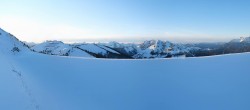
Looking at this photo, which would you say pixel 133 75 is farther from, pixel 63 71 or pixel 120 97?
pixel 63 71

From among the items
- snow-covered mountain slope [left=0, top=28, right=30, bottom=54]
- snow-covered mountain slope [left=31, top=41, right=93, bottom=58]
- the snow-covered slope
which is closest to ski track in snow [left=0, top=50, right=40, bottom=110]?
the snow-covered slope

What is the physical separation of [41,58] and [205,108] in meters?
6.97

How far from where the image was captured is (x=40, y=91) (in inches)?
311

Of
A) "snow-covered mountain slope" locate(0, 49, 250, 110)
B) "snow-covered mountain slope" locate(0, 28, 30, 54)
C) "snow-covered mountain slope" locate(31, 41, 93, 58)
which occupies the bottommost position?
"snow-covered mountain slope" locate(31, 41, 93, 58)

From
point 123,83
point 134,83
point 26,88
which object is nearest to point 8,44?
point 26,88

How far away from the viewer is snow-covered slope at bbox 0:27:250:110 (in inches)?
292

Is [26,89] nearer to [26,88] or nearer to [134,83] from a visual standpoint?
[26,88]

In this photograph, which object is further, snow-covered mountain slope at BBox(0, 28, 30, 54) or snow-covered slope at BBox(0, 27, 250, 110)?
snow-covered mountain slope at BBox(0, 28, 30, 54)

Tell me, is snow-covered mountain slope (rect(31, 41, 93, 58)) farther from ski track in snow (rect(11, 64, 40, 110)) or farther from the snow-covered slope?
ski track in snow (rect(11, 64, 40, 110))

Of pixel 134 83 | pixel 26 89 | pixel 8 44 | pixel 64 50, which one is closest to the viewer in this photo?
pixel 26 89

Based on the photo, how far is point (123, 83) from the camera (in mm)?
9109

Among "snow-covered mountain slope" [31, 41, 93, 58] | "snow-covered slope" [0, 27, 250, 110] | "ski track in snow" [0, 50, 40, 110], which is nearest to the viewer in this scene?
"ski track in snow" [0, 50, 40, 110]

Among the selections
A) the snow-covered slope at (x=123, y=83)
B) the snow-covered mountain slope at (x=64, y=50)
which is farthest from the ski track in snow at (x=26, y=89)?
the snow-covered mountain slope at (x=64, y=50)

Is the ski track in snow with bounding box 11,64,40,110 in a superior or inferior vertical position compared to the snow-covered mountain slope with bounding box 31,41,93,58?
superior
